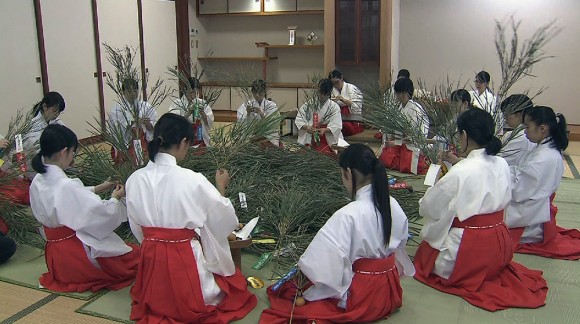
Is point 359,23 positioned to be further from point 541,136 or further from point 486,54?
point 541,136

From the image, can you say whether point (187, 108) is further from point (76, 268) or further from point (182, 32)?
point (182, 32)

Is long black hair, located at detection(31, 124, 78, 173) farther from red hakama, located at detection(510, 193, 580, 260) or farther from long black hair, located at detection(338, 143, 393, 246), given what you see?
red hakama, located at detection(510, 193, 580, 260)

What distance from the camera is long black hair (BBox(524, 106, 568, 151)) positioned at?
147 inches

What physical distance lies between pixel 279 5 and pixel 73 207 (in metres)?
8.15

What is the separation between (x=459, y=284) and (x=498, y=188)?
63 centimetres

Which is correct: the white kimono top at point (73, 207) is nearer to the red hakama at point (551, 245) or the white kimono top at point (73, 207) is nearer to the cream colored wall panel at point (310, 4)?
the red hakama at point (551, 245)

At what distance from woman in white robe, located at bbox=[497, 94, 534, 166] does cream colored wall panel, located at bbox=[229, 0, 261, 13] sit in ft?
23.7

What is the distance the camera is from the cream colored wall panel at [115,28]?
8.50 metres

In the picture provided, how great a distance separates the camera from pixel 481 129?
308 cm

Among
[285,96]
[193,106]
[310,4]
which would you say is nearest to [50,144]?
[193,106]

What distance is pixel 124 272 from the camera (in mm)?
3314

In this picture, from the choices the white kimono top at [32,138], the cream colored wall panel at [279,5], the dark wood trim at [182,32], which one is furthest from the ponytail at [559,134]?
the dark wood trim at [182,32]

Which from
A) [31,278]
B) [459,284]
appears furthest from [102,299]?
[459,284]

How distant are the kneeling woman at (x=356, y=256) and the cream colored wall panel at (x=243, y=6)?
855 cm
